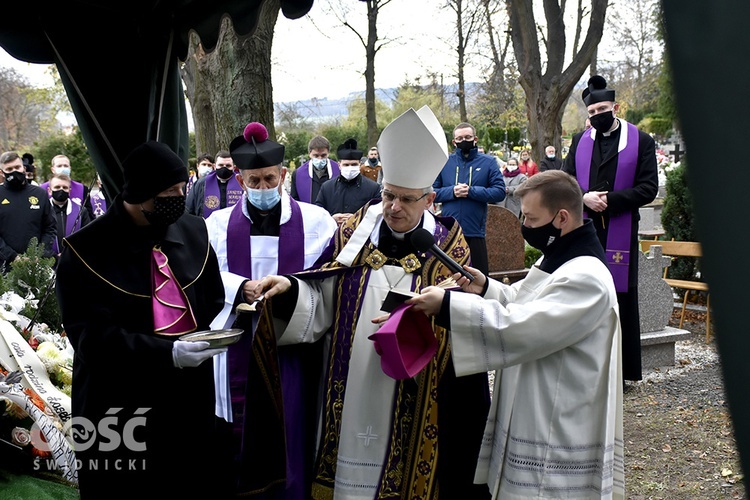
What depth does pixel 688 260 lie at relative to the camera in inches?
376

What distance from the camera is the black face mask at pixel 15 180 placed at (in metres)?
9.03

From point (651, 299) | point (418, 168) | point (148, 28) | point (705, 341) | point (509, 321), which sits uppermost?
point (148, 28)

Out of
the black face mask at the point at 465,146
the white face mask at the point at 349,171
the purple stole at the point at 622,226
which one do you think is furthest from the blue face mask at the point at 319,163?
the purple stole at the point at 622,226

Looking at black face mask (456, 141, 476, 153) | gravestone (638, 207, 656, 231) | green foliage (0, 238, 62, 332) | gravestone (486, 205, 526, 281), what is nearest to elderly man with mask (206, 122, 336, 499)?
green foliage (0, 238, 62, 332)

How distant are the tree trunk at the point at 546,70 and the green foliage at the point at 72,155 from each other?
13488 millimetres

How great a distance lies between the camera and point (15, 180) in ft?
29.7

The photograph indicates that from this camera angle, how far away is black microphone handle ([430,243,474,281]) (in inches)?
120

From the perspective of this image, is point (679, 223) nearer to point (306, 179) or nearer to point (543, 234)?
point (306, 179)

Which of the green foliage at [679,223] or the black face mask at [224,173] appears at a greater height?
the black face mask at [224,173]

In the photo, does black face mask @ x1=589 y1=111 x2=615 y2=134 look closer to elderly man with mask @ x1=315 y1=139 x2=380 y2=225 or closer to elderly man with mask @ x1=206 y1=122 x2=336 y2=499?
elderly man with mask @ x1=206 y1=122 x2=336 y2=499

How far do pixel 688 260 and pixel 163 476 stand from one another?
8154mm

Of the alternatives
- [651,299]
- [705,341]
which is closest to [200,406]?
[651,299]

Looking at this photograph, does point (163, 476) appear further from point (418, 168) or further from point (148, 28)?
point (148, 28)

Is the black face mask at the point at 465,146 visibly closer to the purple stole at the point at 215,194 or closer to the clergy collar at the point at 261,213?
the purple stole at the point at 215,194
